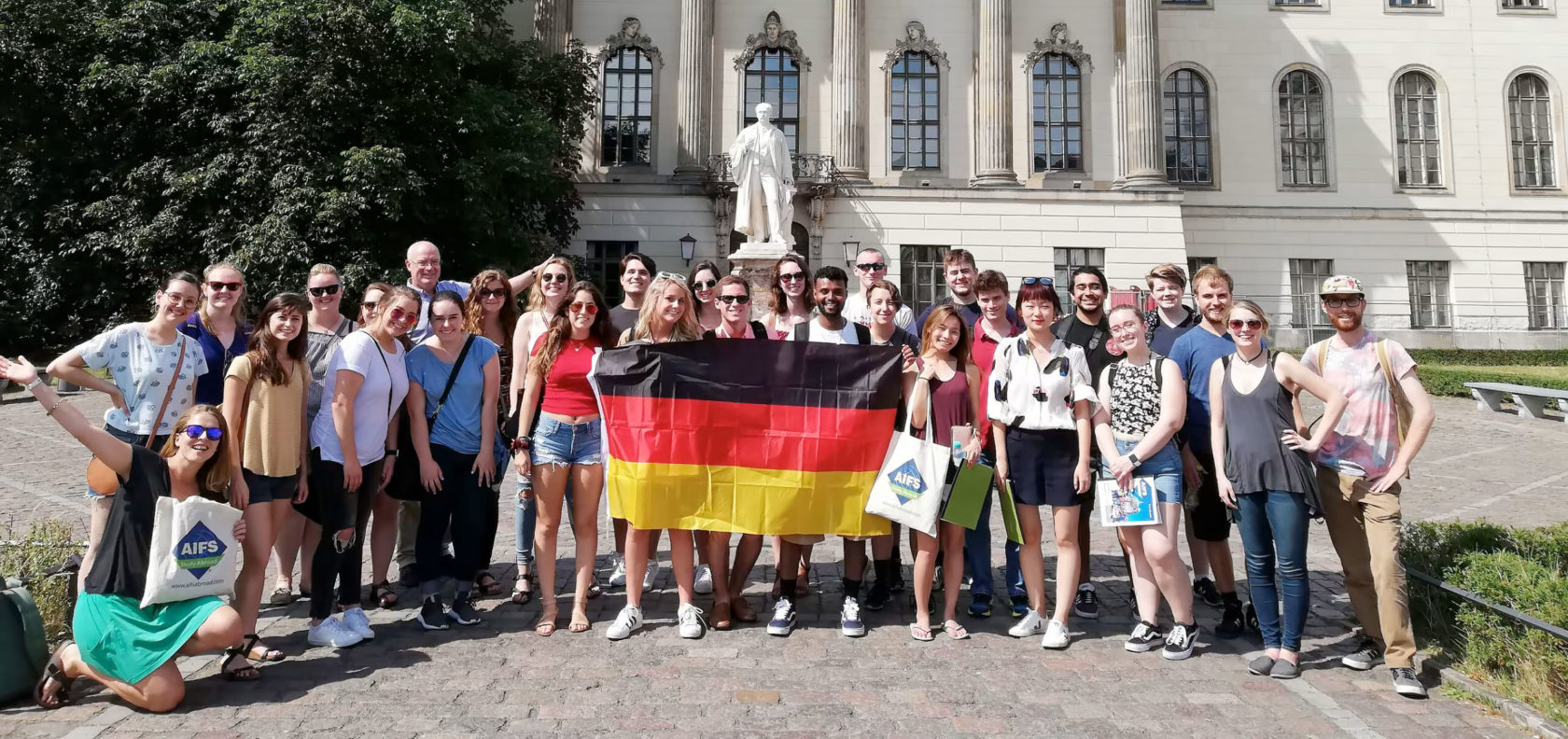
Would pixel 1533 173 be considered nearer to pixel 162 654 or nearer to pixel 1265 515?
pixel 1265 515

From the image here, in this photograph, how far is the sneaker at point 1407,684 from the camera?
14.9 ft

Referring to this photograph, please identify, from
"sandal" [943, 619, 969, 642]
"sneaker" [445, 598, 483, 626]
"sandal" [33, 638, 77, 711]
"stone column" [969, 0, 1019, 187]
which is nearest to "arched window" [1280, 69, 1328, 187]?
"stone column" [969, 0, 1019, 187]

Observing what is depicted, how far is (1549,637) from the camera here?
4395 mm

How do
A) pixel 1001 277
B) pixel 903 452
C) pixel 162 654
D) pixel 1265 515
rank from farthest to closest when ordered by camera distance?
pixel 1001 277 → pixel 903 452 → pixel 1265 515 → pixel 162 654

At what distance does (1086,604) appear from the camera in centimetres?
605

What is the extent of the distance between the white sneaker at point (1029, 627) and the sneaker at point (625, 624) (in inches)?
92.7

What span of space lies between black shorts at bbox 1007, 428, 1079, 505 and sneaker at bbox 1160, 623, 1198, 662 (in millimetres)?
918

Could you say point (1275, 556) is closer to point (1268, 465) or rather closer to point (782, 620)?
point (1268, 465)

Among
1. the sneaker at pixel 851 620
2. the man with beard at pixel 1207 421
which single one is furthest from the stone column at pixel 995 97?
the sneaker at pixel 851 620

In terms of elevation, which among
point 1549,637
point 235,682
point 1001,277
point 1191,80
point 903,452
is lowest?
point 235,682

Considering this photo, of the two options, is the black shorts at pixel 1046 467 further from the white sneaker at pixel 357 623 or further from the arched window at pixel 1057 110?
the arched window at pixel 1057 110

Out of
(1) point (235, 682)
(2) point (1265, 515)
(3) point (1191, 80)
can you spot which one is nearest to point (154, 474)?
(1) point (235, 682)

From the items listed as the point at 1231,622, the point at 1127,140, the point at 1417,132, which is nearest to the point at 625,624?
the point at 1231,622

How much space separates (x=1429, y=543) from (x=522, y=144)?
19.6 m
